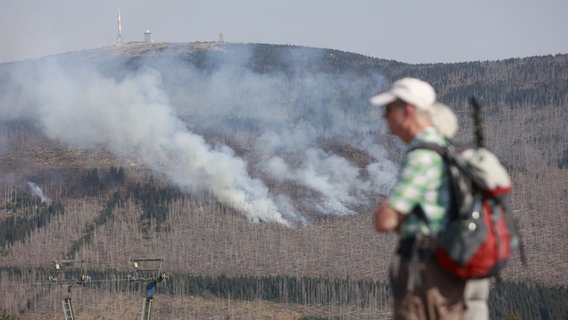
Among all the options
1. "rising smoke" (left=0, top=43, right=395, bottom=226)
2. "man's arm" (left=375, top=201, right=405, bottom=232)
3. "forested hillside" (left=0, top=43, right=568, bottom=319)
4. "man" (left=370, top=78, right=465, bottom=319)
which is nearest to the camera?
"man's arm" (left=375, top=201, right=405, bottom=232)

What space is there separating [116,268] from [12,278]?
11717 millimetres

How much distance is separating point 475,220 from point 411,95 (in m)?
1.33

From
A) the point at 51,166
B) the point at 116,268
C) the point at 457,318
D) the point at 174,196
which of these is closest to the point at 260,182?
the point at 174,196

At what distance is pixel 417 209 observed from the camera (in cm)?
985

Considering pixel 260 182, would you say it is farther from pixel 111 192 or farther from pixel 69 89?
pixel 69 89

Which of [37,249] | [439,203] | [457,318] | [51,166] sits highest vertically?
[51,166]

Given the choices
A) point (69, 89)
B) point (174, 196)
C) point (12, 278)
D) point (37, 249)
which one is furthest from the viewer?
point (69, 89)

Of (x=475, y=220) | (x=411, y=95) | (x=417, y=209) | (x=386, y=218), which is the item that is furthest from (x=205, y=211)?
(x=475, y=220)

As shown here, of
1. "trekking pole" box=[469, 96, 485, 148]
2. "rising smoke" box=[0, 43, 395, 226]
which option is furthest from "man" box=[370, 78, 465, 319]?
"rising smoke" box=[0, 43, 395, 226]

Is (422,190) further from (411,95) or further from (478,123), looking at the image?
(411,95)

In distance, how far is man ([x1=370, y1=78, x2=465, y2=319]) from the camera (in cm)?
977

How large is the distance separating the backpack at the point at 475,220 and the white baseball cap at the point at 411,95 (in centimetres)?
56

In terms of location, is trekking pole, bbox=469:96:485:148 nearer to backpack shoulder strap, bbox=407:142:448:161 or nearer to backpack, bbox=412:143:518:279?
backpack, bbox=412:143:518:279

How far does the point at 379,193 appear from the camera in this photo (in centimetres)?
17950
